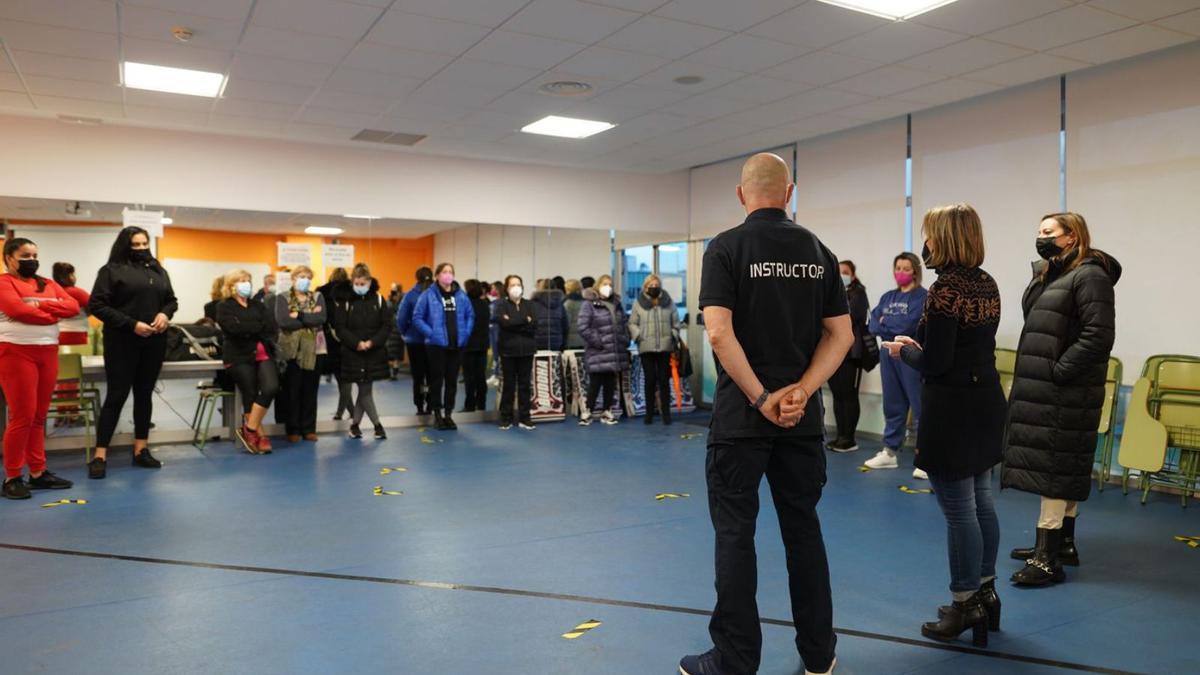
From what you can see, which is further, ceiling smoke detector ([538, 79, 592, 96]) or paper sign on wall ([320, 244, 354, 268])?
paper sign on wall ([320, 244, 354, 268])

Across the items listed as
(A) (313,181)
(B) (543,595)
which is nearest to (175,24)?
(A) (313,181)

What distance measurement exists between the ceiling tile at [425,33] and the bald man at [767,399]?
3.21 meters

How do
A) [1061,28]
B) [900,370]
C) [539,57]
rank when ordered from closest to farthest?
[1061,28] → [539,57] → [900,370]

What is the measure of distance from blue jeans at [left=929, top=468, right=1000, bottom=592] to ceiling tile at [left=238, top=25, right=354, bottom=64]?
4.59m

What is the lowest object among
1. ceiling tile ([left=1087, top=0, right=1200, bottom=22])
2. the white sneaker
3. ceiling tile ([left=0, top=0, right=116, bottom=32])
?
the white sneaker

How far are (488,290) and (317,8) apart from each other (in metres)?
4.70

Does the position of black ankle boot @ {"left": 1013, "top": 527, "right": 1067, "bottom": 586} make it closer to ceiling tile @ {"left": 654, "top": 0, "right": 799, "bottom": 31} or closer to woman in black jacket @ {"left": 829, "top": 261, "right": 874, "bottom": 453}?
ceiling tile @ {"left": 654, "top": 0, "right": 799, "bottom": 31}

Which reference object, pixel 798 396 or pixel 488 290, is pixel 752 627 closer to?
pixel 798 396

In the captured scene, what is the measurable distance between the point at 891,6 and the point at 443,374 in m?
5.59

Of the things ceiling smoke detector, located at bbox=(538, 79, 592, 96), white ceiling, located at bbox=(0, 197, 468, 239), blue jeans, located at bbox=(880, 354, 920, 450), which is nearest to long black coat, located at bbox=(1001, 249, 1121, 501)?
blue jeans, located at bbox=(880, 354, 920, 450)

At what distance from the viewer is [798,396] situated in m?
2.46

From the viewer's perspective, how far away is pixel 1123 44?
5.51m

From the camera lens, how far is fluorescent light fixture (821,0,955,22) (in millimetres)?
4789

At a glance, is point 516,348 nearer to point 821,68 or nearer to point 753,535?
point 821,68
